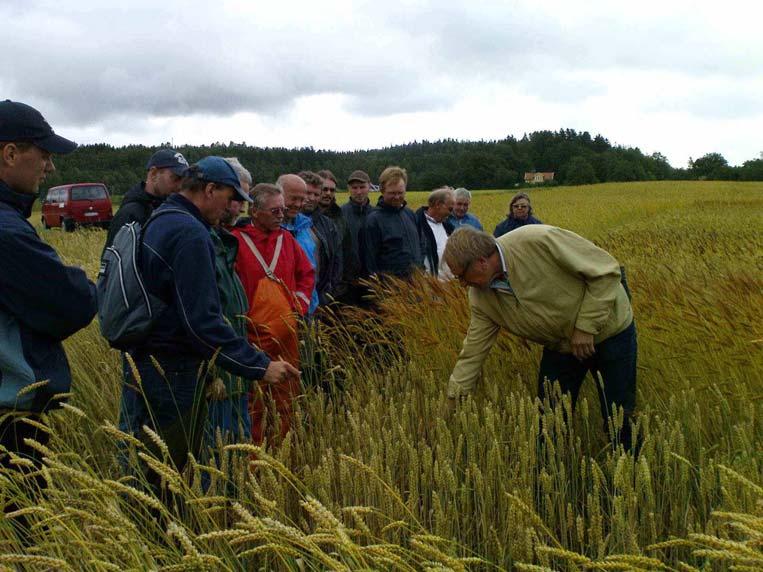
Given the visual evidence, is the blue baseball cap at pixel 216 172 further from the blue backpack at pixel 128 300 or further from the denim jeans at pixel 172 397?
the denim jeans at pixel 172 397

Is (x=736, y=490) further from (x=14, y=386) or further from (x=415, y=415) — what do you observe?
(x=14, y=386)

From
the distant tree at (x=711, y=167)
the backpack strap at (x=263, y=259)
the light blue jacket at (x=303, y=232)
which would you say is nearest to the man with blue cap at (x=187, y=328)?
the backpack strap at (x=263, y=259)

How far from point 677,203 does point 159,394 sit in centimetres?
2765

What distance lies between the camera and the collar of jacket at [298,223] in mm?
4688

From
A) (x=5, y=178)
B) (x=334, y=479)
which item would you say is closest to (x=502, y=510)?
(x=334, y=479)

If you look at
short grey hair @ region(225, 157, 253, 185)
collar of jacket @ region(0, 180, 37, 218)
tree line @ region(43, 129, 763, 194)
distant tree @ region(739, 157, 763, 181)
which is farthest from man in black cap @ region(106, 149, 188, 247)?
distant tree @ region(739, 157, 763, 181)

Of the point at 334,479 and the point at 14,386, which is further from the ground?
the point at 14,386

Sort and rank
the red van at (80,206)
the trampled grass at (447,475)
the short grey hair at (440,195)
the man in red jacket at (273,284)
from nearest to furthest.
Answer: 1. the trampled grass at (447,475)
2. the man in red jacket at (273,284)
3. the short grey hair at (440,195)
4. the red van at (80,206)

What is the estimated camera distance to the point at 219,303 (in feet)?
8.18

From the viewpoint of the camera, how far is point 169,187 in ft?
12.0

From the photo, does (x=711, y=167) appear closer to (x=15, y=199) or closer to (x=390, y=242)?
(x=390, y=242)

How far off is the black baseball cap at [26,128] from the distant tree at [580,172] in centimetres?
7258

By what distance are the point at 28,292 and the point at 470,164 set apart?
7352 cm

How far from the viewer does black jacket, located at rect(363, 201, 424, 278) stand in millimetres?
5602
